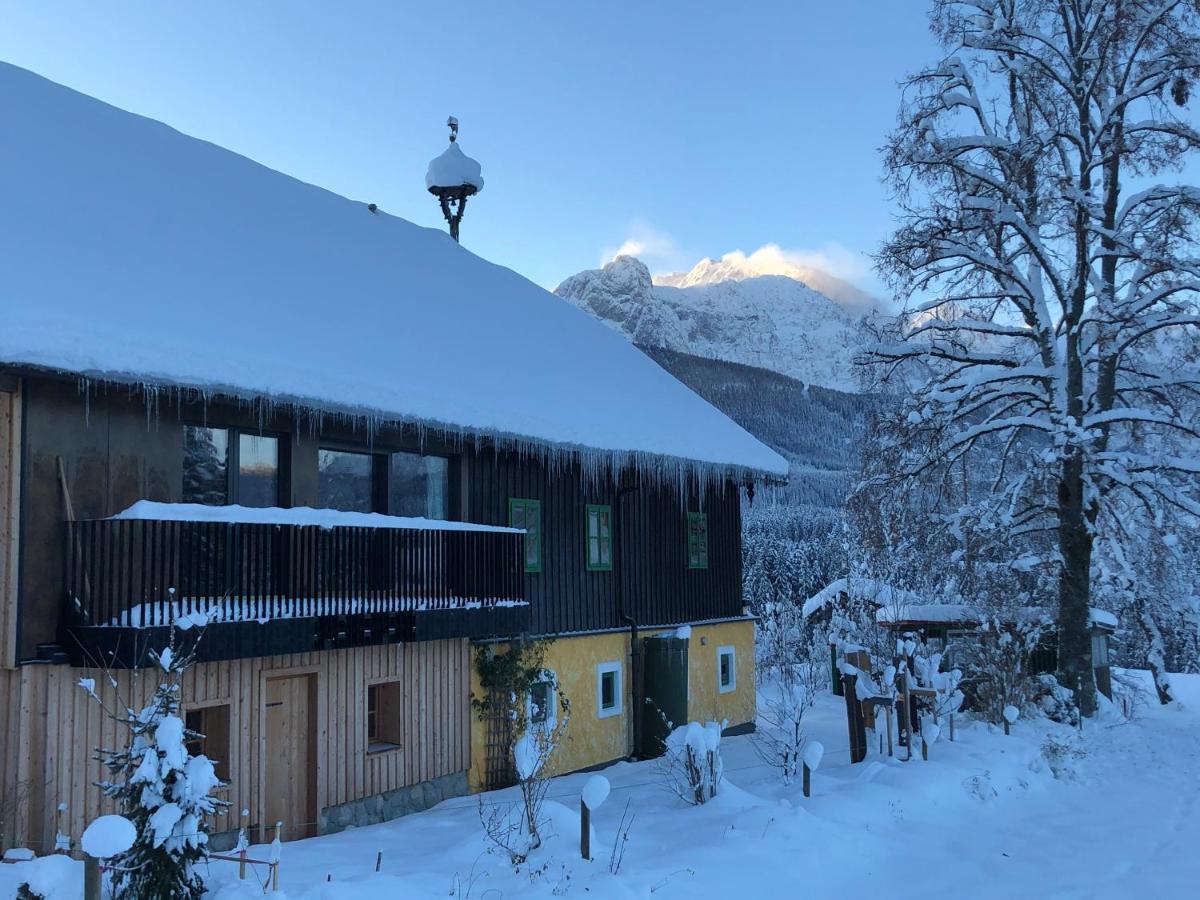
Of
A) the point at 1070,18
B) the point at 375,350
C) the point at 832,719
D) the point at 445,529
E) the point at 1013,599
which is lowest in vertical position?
the point at 832,719

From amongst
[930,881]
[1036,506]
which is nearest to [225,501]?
[930,881]

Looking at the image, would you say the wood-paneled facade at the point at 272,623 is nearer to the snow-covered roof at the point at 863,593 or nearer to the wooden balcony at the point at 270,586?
the wooden balcony at the point at 270,586

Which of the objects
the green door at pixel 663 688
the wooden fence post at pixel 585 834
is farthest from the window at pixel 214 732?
the green door at pixel 663 688

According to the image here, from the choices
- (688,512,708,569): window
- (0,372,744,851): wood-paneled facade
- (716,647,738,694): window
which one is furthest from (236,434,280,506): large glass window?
(716,647,738,694): window

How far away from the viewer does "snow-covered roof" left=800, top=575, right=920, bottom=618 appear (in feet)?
84.6

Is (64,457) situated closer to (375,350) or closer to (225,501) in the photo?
(225,501)

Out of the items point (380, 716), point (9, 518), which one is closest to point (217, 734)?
point (380, 716)

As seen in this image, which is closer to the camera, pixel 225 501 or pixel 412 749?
pixel 225 501

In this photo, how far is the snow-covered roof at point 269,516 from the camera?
9383 mm

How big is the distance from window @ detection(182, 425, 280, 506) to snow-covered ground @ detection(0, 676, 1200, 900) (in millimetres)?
3534

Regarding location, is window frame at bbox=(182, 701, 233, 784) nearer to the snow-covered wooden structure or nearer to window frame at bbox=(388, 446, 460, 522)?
the snow-covered wooden structure

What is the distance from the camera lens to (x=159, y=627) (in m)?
8.84

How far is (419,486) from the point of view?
44.2 ft

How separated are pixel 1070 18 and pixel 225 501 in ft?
53.7
